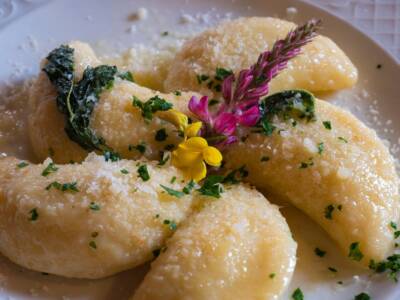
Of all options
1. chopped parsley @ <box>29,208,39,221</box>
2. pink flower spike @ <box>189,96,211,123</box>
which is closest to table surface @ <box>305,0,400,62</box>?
pink flower spike @ <box>189,96,211,123</box>

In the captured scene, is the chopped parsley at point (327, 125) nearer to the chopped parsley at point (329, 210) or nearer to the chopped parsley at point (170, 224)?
the chopped parsley at point (329, 210)

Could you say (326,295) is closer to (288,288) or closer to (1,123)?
(288,288)

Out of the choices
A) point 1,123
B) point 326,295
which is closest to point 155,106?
point 1,123

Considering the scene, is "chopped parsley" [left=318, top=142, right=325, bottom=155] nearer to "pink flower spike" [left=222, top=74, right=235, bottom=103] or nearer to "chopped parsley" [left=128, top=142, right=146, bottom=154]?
"pink flower spike" [left=222, top=74, right=235, bottom=103]

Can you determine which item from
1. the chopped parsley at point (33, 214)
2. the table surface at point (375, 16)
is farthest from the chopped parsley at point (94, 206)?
the table surface at point (375, 16)

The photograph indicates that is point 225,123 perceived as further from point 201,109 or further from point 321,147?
point 321,147

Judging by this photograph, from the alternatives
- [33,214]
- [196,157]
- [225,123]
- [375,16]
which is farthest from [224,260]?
[375,16]
